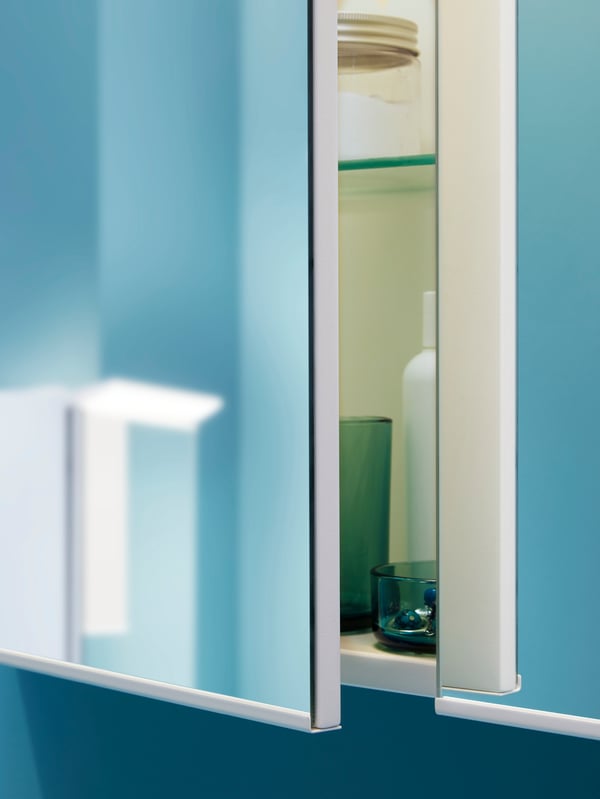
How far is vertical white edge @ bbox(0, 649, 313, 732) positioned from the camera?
0.52m

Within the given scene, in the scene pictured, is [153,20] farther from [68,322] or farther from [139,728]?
[139,728]

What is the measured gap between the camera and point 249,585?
1.83 ft

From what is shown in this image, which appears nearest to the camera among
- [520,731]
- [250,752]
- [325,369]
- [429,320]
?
[325,369]

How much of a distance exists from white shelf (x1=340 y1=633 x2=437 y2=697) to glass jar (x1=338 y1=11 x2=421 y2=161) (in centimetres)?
27

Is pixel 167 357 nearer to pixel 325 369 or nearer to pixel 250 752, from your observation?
pixel 325 369

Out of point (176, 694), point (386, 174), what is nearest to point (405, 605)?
point (176, 694)

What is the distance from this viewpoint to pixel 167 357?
0.61 m

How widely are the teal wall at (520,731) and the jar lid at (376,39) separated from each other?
67 mm

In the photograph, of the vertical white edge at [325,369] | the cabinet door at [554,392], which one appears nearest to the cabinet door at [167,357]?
the vertical white edge at [325,369]

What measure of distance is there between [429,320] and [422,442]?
0.22 ft

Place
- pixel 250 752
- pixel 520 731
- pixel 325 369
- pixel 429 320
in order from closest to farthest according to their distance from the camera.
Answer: pixel 325 369 → pixel 429 320 → pixel 520 731 → pixel 250 752

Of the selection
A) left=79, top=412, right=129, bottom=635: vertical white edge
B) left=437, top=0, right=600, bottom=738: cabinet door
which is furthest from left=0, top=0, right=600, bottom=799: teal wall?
left=79, top=412, right=129, bottom=635: vertical white edge

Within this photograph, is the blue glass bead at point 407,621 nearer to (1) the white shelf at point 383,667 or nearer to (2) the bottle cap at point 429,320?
(1) the white shelf at point 383,667

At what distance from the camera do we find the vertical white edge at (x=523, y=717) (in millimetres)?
532
